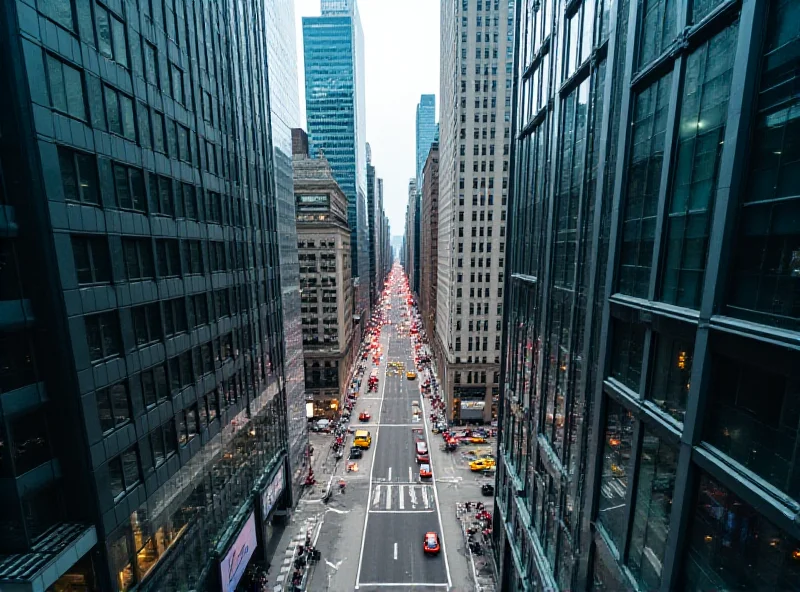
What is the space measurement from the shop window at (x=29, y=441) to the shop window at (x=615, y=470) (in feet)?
82.5

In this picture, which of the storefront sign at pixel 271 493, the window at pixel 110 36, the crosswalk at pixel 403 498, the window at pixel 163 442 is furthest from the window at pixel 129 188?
the crosswalk at pixel 403 498

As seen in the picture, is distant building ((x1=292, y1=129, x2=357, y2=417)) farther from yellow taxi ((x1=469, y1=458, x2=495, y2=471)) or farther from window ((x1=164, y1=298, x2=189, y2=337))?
window ((x1=164, y1=298, x2=189, y2=337))

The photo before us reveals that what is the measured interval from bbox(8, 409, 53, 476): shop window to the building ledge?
128 inches

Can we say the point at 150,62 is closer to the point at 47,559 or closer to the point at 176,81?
the point at 176,81

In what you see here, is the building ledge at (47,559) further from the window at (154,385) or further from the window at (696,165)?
the window at (696,165)

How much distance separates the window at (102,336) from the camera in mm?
16812

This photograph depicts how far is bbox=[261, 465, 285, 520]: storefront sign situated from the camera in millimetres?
35969

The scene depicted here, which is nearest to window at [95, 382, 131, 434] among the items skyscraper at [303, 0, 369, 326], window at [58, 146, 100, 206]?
window at [58, 146, 100, 206]

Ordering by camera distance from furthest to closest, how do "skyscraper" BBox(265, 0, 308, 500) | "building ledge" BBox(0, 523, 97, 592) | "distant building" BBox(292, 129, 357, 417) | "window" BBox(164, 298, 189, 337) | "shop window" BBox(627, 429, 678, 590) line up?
"distant building" BBox(292, 129, 357, 417), "skyscraper" BBox(265, 0, 308, 500), "window" BBox(164, 298, 189, 337), "shop window" BBox(627, 429, 678, 590), "building ledge" BBox(0, 523, 97, 592)

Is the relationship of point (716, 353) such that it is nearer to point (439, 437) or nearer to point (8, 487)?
point (8, 487)

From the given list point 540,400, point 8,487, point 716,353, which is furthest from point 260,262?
point 716,353

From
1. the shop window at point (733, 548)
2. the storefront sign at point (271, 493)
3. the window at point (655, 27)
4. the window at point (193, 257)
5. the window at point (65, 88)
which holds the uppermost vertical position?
the window at point (655, 27)

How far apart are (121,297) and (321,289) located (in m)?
53.7

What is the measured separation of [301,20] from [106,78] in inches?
6916
